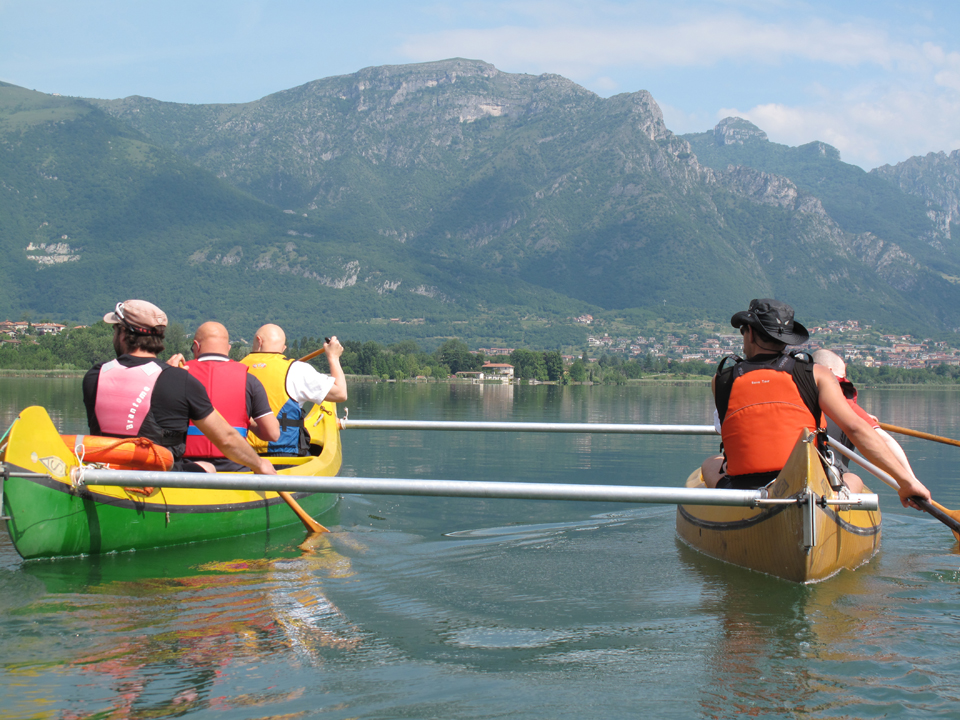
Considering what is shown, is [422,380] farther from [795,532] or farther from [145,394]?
[795,532]

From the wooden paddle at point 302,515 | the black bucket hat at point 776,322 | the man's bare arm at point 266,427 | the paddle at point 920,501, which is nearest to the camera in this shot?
the paddle at point 920,501

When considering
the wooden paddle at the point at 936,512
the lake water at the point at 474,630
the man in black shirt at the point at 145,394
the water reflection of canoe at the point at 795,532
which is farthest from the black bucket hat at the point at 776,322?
the man in black shirt at the point at 145,394

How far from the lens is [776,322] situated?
481 cm

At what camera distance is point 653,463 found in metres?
12.1

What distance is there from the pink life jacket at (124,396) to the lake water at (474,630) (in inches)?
37.2

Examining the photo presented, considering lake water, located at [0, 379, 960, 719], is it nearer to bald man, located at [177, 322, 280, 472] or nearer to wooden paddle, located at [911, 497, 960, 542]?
wooden paddle, located at [911, 497, 960, 542]

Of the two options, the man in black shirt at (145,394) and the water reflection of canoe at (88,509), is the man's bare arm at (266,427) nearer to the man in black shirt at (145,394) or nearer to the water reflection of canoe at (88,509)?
the water reflection of canoe at (88,509)

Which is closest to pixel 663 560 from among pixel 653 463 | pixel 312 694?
pixel 312 694

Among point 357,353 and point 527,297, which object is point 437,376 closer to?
point 357,353

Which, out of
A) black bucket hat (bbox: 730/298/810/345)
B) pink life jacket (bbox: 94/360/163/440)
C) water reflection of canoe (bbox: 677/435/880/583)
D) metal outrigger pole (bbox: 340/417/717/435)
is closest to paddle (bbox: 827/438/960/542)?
water reflection of canoe (bbox: 677/435/880/583)

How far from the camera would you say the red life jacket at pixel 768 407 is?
189 inches

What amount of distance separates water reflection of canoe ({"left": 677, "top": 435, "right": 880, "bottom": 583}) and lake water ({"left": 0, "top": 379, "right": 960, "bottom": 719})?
0.14 m

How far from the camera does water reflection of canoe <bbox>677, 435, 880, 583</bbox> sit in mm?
4441

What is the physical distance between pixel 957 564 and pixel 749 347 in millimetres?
2335
